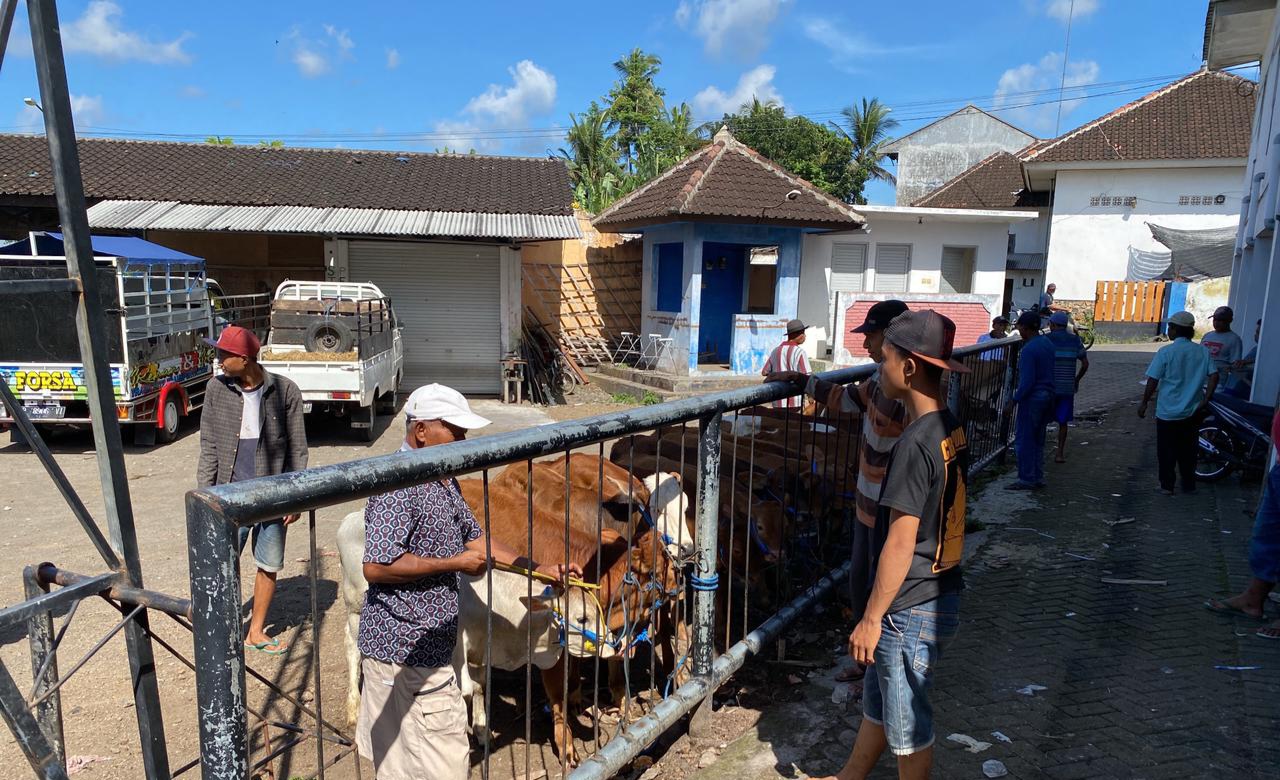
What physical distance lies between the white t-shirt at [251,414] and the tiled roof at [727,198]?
34.8 feet

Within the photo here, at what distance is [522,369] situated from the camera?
15047 mm

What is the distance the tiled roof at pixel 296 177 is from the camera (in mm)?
15617

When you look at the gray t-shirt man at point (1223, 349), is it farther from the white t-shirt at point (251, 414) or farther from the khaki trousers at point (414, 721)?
the white t-shirt at point (251, 414)

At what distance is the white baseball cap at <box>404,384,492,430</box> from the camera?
264 cm

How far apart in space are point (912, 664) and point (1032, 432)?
523cm

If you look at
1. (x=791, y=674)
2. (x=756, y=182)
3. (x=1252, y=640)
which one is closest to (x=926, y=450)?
(x=791, y=674)

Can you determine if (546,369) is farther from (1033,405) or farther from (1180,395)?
(1180,395)

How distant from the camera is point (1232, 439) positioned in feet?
25.2

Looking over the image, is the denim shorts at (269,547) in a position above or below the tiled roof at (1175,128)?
Answer: below

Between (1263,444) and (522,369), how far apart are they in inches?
440

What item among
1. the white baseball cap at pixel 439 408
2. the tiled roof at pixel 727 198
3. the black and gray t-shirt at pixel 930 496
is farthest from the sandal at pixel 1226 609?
the tiled roof at pixel 727 198

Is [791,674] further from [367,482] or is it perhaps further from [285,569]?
[285,569]

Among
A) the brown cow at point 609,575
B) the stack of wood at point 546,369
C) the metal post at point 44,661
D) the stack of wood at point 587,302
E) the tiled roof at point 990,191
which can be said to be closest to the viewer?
the metal post at point 44,661

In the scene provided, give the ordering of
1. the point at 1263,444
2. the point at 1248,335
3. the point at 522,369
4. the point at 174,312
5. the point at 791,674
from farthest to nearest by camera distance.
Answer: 1. the point at 522,369
2. the point at 1248,335
3. the point at 174,312
4. the point at 1263,444
5. the point at 791,674
